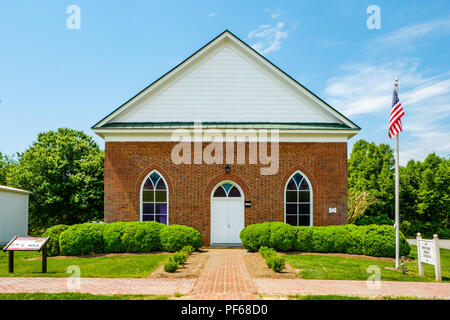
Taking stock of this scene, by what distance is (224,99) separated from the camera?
17688 millimetres

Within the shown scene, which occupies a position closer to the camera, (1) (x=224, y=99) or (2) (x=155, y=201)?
(2) (x=155, y=201)

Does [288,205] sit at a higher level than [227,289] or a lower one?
higher

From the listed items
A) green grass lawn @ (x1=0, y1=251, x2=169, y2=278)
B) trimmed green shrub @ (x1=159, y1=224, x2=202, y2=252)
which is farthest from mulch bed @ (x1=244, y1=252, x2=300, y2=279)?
green grass lawn @ (x1=0, y1=251, x2=169, y2=278)

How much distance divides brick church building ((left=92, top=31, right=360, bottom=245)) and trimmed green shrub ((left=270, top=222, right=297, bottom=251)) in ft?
7.90

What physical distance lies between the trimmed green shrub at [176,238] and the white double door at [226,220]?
2234mm

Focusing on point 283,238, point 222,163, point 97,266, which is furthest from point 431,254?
point 97,266

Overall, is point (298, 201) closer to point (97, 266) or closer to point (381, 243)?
point (381, 243)

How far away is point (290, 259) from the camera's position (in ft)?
42.1

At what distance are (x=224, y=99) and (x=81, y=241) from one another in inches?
357

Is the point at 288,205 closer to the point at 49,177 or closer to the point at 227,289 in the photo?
the point at 227,289

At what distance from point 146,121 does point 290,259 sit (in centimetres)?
950
